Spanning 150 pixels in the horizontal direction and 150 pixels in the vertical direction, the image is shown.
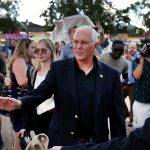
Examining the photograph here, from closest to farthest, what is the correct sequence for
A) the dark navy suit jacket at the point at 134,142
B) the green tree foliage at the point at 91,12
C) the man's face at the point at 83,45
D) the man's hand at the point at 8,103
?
the dark navy suit jacket at the point at 134,142
the man's hand at the point at 8,103
the man's face at the point at 83,45
the green tree foliage at the point at 91,12

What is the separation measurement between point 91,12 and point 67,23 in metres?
63.3

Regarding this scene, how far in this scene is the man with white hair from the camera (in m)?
3.42

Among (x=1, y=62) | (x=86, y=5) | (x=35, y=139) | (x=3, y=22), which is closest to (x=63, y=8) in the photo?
(x=86, y=5)

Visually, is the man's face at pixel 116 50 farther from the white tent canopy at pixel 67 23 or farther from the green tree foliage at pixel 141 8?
the green tree foliage at pixel 141 8

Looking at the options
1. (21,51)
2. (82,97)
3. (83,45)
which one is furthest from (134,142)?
(21,51)

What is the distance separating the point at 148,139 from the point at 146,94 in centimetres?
379

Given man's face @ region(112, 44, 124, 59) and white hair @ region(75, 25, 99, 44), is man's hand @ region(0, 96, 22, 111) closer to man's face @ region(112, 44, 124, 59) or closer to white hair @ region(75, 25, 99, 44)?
white hair @ region(75, 25, 99, 44)

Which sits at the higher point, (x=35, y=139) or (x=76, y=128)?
(x=35, y=139)

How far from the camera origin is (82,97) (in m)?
3.43

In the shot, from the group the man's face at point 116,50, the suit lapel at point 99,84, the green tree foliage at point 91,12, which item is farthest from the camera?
the green tree foliage at point 91,12

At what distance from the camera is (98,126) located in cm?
343

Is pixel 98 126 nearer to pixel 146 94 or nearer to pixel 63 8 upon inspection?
pixel 146 94

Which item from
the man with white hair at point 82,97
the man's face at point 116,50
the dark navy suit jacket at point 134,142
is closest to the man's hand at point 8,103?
the man with white hair at point 82,97

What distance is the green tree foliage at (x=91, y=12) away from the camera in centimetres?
7050
